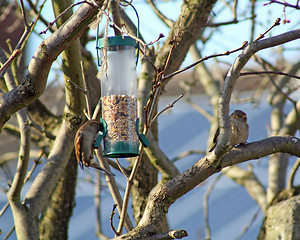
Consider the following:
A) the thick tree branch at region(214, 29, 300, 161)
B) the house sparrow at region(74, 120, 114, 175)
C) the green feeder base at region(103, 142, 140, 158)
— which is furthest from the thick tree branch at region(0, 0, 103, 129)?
the thick tree branch at region(214, 29, 300, 161)

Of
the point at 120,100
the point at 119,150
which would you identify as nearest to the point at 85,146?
the point at 119,150

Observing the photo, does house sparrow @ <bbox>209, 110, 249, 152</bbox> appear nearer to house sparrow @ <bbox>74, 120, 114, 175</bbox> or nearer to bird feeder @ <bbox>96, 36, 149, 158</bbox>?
bird feeder @ <bbox>96, 36, 149, 158</bbox>

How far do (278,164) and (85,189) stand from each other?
4316mm

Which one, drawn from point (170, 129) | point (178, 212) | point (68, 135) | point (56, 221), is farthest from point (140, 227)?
point (170, 129)

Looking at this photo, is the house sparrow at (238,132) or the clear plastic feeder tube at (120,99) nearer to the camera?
the clear plastic feeder tube at (120,99)

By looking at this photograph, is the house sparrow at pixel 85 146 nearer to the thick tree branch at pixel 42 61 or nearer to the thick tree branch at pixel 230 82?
the thick tree branch at pixel 42 61

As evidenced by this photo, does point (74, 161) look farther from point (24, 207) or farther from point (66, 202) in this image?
point (24, 207)

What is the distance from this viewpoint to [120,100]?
3605 millimetres

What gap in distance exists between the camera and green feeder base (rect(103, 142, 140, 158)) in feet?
10.9

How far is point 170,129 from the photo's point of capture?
10.1 meters

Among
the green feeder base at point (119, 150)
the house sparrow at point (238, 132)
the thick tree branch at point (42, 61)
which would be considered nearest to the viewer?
the thick tree branch at point (42, 61)

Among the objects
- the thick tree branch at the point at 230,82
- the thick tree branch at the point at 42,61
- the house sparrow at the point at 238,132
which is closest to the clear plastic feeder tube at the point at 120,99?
the thick tree branch at the point at 42,61

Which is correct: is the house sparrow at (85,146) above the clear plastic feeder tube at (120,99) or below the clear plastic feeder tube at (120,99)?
below

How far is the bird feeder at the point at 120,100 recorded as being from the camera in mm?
3396
